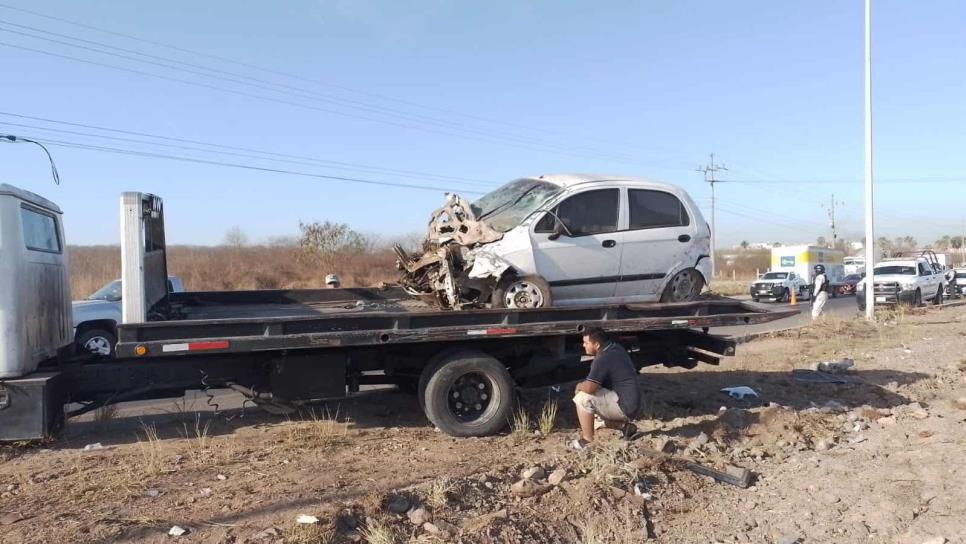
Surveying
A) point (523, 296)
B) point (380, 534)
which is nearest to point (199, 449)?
point (380, 534)

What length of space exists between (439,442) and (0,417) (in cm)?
351

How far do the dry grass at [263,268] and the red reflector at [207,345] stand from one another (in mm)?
26896

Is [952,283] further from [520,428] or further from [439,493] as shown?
[439,493]

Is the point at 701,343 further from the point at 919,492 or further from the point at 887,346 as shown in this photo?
the point at 887,346

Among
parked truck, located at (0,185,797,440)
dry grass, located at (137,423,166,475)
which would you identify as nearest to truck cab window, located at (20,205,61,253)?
parked truck, located at (0,185,797,440)

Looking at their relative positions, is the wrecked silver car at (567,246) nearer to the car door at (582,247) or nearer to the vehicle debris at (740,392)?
the car door at (582,247)

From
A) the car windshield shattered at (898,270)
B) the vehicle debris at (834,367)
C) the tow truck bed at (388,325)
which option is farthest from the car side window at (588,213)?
the car windshield shattered at (898,270)

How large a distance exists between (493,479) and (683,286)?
11.9 ft

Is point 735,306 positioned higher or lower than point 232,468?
higher

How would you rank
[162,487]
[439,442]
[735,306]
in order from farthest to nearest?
[735,306], [439,442], [162,487]

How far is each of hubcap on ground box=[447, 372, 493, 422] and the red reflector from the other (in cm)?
206

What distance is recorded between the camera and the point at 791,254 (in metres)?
37.4

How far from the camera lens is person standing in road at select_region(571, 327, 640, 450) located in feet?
19.2

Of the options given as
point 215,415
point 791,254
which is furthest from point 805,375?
point 791,254
